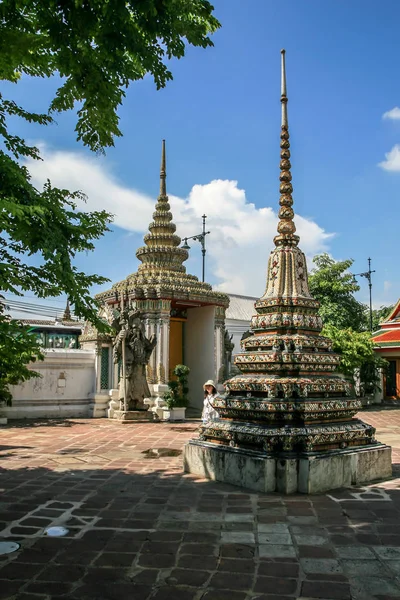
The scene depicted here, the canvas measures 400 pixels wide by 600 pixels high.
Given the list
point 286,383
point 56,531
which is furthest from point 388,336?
point 56,531

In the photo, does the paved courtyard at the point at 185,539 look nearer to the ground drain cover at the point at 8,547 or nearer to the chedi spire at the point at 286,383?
the ground drain cover at the point at 8,547

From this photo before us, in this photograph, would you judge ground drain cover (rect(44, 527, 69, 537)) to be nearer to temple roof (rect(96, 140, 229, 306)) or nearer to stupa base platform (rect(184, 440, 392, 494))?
stupa base platform (rect(184, 440, 392, 494))

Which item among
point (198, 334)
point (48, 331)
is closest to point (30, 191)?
point (198, 334)

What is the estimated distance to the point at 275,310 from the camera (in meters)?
7.21

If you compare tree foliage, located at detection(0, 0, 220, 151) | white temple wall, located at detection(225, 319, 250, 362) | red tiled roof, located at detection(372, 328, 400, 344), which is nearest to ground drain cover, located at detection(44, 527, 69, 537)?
tree foliage, located at detection(0, 0, 220, 151)

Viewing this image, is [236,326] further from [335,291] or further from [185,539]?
[185,539]

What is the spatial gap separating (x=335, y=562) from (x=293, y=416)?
2.52 m

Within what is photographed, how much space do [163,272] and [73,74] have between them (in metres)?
14.8

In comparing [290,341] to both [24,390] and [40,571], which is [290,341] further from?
[24,390]

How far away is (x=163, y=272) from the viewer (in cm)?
1884

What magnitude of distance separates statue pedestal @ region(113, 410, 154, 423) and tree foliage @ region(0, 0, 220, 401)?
10.6m

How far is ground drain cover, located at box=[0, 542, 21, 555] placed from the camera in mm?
4086

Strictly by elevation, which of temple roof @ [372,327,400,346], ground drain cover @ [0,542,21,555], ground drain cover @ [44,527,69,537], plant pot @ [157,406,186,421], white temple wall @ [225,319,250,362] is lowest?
plant pot @ [157,406,186,421]

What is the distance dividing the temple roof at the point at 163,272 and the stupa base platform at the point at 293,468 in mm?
11089
